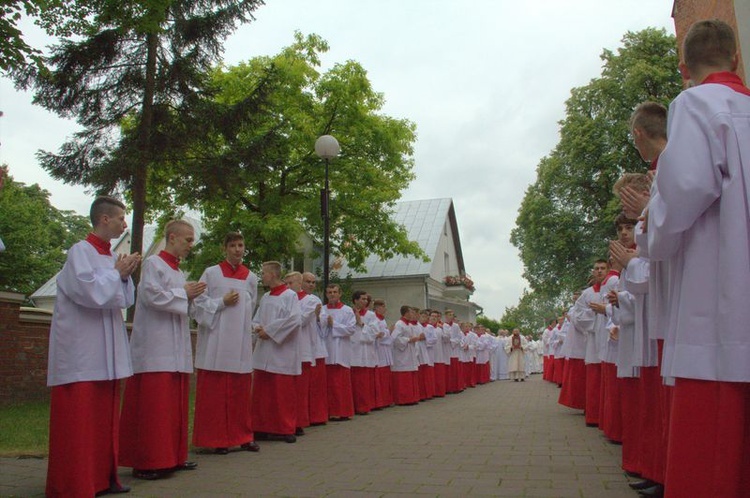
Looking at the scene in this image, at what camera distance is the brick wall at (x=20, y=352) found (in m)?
12.1

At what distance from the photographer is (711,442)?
2441 mm

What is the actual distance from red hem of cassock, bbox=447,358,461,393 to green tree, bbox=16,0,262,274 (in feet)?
34.2

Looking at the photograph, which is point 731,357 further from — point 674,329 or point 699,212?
point 699,212

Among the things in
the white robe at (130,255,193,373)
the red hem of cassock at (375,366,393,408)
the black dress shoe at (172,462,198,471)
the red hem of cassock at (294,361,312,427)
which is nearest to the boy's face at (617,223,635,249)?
the white robe at (130,255,193,373)

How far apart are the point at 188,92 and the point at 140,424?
1344 centimetres

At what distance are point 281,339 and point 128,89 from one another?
11.4 meters

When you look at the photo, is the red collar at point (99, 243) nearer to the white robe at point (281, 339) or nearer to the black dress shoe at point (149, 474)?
the black dress shoe at point (149, 474)

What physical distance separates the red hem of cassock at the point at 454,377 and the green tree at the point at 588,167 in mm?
14936

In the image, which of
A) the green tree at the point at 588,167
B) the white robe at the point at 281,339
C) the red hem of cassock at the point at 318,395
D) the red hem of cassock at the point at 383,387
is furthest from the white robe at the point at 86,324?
the green tree at the point at 588,167

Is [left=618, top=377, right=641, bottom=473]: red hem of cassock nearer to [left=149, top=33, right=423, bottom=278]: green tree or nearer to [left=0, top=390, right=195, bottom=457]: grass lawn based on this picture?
[left=0, top=390, right=195, bottom=457]: grass lawn

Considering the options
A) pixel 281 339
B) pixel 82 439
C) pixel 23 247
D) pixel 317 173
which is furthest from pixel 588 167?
pixel 23 247

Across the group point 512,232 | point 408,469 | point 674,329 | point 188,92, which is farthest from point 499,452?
point 512,232

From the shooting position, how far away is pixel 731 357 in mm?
2480

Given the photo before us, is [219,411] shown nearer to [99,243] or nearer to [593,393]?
[99,243]
